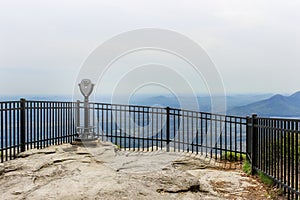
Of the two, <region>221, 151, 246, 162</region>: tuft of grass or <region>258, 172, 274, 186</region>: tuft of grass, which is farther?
<region>221, 151, 246, 162</region>: tuft of grass

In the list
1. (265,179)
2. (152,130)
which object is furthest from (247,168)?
(152,130)

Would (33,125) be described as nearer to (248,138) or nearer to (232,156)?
(232,156)

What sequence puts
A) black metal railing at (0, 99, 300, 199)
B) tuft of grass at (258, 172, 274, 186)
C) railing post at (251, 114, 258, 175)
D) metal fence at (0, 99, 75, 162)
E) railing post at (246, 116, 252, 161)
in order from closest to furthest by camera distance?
tuft of grass at (258, 172, 274, 186) < black metal railing at (0, 99, 300, 199) < railing post at (251, 114, 258, 175) < railing post at (246, 116, 252, 161) < metal fence at (0, 99, 75, 162)

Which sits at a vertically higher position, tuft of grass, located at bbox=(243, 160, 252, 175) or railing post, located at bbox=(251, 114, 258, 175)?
railing post, located at bbox=(251, 114, 258, 175)

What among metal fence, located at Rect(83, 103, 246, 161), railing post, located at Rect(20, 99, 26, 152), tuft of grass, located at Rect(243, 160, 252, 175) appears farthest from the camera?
railing post, located at Rect(20, 99, 26, 152)

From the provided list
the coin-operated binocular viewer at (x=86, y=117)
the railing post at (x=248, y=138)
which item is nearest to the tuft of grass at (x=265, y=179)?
the railing post at (x=248, y=138)

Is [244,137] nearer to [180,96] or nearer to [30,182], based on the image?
[180,96]

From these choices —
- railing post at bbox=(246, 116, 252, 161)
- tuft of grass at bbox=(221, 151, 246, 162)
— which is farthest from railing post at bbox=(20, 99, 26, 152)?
railing post at bbox=(246, 116, 252, 161)

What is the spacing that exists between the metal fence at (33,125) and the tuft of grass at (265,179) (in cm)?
597

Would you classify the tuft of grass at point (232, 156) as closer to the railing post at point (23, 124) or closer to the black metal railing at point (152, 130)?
the black metal railing at point (152, 130)

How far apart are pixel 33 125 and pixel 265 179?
6.40 meters

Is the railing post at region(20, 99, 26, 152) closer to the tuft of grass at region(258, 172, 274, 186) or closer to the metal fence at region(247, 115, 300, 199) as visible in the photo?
the metal fence at region(247, 115, 300, 199)

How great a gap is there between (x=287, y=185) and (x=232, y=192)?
963 millimetres

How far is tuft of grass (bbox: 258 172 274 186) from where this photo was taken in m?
5.83
